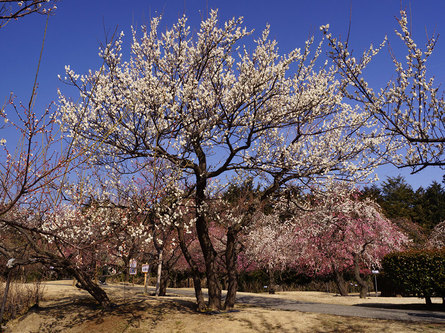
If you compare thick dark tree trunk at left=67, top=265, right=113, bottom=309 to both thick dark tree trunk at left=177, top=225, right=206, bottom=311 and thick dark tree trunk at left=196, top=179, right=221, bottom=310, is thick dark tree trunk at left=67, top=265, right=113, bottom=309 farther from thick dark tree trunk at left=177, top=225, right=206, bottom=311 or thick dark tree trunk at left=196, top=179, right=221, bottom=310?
thick dark tree trunk at left=196, top=179, right=221, bottom=310

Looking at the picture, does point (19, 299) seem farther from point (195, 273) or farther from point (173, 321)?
point (195, 273)

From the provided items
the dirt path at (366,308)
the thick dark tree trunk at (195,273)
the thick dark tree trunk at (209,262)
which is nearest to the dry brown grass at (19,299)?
the dirt path at (366,308)

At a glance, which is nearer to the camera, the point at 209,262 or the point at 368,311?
the point at 209,262

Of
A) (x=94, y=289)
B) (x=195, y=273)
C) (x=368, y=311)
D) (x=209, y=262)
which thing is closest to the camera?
(x=94, y=289)

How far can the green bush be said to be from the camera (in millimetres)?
14180

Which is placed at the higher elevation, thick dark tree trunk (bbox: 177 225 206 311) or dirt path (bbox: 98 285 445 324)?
thick dark tree trunk (bbox: 177 225 206 311)

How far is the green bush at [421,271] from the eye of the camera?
46.5ft

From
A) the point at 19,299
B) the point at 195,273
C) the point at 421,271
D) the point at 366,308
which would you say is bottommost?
the point at 366,308

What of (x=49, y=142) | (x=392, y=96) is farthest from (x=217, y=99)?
(x=49, y=142)

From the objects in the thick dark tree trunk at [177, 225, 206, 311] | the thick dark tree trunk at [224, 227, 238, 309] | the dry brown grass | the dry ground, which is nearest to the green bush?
the dry ground

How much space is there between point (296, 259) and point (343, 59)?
18.8 metres

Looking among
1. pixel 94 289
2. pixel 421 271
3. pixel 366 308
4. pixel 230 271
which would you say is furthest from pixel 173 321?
pixel 421 271

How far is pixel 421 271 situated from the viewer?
1453cm

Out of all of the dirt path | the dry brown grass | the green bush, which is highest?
the green bush
